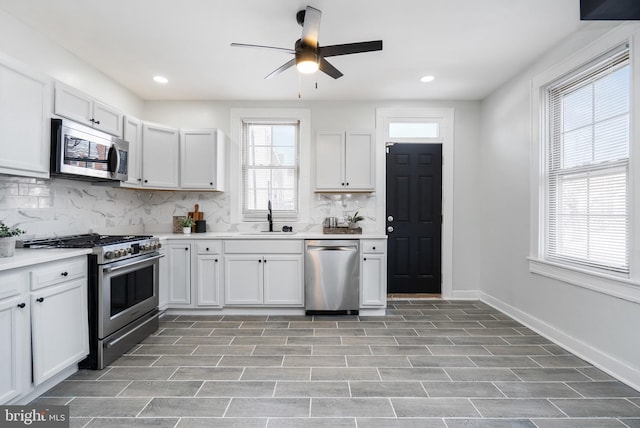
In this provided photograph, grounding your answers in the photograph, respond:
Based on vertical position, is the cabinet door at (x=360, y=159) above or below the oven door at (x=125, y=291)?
above

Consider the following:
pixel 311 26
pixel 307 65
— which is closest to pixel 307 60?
pixel 307 65

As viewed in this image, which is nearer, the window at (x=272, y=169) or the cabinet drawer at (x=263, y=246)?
the cabinet drawer at (x=263, y=246)

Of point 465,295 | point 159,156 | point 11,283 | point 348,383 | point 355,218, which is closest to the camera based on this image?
point 11,283

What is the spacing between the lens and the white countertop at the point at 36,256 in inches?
70.2

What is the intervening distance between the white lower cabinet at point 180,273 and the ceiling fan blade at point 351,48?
251cm

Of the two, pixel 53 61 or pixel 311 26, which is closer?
Answer: pixel 311 26

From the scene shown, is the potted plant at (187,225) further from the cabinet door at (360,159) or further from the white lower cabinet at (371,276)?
the white lower cabinet at (371,276)

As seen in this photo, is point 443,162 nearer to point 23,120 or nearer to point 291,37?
point 291,37

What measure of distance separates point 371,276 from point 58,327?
2.77 m

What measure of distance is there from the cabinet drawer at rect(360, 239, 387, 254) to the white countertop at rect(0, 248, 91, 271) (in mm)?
2531

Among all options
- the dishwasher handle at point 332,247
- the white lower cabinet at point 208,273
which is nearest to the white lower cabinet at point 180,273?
the white lower cabinet at point 208,273

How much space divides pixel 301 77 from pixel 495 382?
328 cm

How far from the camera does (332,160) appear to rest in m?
4.01

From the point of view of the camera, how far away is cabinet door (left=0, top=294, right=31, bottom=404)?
1.75 metres
